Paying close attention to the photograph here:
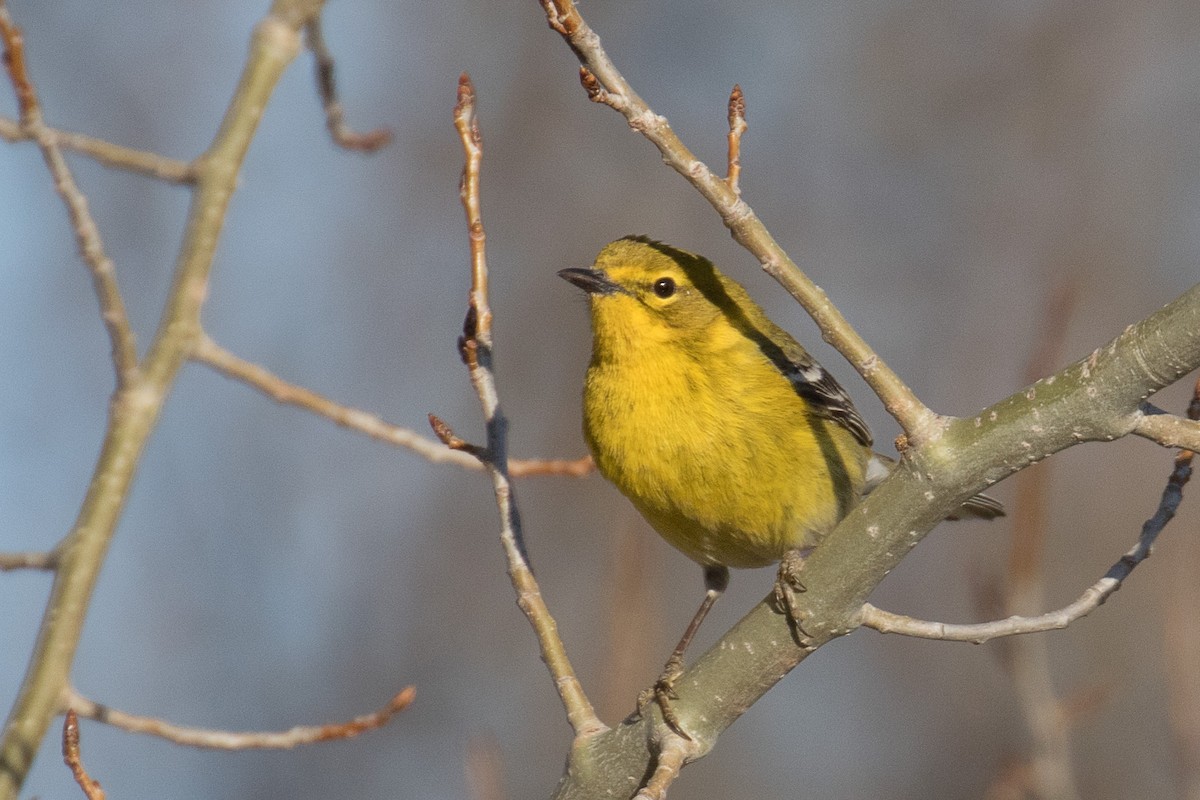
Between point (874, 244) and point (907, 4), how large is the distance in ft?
6.76

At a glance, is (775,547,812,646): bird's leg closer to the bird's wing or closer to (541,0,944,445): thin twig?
(541,0,944,445): thin twig

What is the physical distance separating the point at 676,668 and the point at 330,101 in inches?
79.3

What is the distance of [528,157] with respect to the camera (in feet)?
34.3

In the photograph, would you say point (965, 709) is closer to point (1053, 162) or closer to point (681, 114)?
point (1053, 162)

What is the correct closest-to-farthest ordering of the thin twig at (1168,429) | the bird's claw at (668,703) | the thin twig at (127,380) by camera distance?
the thin twig at (127,380) → the thin twig at (1168,429) → the bird's claw at (668,703)

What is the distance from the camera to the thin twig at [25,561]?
2318mm

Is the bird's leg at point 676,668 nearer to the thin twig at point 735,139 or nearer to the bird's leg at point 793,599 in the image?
the bird's leg at point 793,599

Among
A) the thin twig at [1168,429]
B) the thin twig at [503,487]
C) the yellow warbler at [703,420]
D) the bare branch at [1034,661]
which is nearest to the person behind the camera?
the thin twig at [1168,429]

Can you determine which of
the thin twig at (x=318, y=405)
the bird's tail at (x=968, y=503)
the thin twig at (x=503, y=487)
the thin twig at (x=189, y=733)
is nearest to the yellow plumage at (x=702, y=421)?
the bird's tail at (x=968, y=503)

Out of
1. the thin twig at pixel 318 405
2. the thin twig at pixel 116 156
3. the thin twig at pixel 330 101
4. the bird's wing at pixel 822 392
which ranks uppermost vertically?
the thin twig at pixel 330 101

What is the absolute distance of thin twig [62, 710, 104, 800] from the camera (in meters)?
2.59

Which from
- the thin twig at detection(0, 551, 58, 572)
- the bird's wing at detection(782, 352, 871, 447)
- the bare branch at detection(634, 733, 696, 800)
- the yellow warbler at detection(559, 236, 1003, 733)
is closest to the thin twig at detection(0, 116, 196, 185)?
the thin twig at detection(0, 551, 58, 572)

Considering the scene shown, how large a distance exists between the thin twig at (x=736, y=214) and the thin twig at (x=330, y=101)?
901 millimetres

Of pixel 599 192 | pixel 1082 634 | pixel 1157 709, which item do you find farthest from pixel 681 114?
pixel 1157 709
